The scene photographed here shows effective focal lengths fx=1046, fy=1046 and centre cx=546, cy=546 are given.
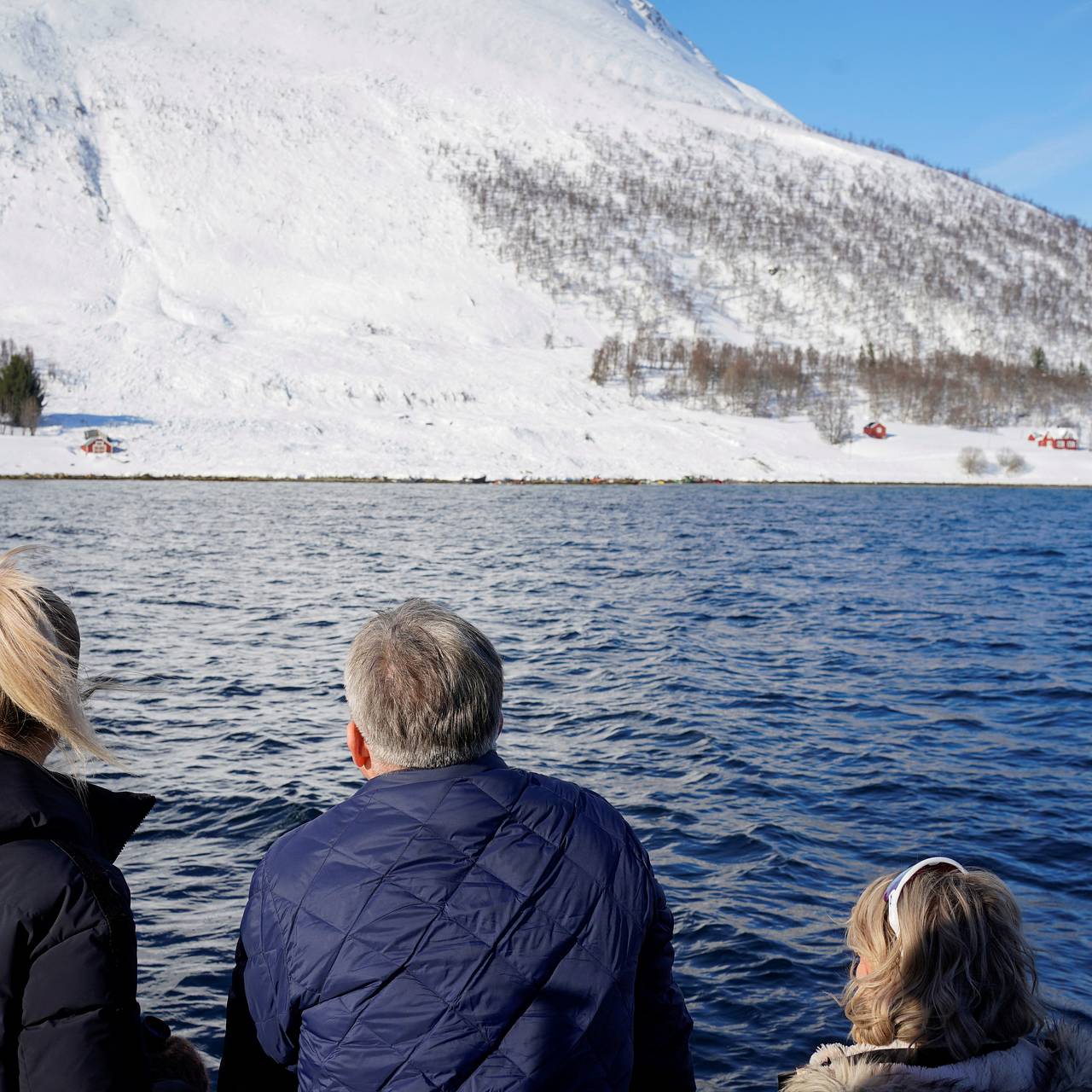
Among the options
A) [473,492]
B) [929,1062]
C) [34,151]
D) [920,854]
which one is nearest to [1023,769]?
[920,854]

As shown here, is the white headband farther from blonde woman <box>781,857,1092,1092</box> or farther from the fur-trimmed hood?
the fur-trimmed hood

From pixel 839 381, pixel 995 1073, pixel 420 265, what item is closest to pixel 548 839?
pixel 995 1073

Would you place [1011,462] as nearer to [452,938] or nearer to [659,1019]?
[659,1019]

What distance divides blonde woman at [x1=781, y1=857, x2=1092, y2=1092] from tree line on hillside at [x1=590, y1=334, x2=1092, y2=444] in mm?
114129

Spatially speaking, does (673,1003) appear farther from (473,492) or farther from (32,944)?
(473,492)

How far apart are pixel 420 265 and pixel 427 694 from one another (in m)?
146

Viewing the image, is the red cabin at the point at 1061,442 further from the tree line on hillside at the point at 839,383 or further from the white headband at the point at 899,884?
the white headband at the point at 899,884

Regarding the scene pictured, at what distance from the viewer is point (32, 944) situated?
2676 mm

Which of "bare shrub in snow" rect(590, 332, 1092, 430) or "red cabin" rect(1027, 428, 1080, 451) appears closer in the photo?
"red cabin" rect(1027, 428, 1080, 451)

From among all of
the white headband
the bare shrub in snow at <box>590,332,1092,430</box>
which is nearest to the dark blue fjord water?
the white headband

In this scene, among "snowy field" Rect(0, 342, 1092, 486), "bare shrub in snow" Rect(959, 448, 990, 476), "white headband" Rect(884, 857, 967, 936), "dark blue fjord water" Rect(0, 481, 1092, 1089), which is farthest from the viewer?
"bare shrub in snow" Rect(959, 448, 990, 476)

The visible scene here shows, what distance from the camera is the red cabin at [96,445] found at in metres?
84.8

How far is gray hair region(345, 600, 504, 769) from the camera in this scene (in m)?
3.17

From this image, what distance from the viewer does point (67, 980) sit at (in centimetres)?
269
